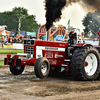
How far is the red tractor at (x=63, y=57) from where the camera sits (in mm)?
6852

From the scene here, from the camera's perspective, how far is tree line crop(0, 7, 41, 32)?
81750 mm

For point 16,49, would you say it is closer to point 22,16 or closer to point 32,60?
point 32,60

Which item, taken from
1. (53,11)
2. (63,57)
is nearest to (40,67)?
(63,57)

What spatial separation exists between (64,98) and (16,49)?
790 inches

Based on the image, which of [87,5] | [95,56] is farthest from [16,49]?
[95,56]

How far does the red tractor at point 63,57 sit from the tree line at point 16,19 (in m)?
75.9

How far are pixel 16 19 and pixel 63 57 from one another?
258 ft

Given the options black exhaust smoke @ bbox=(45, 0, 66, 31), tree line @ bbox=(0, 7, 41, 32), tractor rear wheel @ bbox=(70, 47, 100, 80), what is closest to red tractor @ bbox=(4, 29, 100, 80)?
tractor rear wheel @ bbox=(70, 47, 100, 80)

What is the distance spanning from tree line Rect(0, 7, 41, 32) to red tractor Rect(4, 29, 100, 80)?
75.9 metres

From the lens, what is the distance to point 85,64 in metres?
7.20

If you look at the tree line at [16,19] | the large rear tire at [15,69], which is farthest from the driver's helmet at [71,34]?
the tree line at [16,19]

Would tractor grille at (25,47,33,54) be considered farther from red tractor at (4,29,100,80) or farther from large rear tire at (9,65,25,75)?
large rear tire at (9,65,25,75)

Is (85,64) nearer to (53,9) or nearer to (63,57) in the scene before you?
(63,57)

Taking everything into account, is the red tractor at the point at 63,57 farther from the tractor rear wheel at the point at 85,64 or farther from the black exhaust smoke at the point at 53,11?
the black exhaust smoke at the point at 53,11
